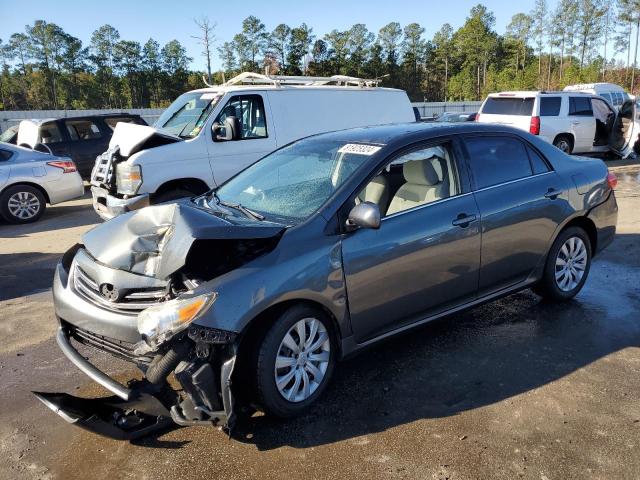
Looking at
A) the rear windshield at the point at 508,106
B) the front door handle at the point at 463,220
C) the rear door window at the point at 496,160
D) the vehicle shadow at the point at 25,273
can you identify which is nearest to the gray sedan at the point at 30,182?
the vehicle shadow at the point at 25,273

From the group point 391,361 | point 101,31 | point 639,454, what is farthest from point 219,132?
point 101,31

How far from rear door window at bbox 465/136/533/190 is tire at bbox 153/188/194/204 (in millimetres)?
4454

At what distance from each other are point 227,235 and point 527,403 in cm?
208

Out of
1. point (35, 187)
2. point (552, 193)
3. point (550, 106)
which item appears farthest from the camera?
point (550, 106)

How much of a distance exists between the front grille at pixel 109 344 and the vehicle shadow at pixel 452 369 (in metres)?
0.72

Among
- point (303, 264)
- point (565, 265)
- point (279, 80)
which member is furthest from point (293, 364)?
point (279, 80)

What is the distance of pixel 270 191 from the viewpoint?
3.89 metres

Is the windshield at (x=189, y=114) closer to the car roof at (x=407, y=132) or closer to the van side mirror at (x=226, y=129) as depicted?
the van side mirror at (x=226, y=129)

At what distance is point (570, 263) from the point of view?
462 cm

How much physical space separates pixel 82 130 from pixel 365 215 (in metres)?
11.3

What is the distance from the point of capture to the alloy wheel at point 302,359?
2.99 m

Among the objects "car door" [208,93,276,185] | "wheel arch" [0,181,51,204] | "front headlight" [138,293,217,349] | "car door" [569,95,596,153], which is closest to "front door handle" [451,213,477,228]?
"front headlight" [138,293,217,349]

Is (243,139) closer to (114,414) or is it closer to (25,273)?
(25,273)

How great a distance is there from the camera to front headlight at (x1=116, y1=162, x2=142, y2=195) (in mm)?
6844
